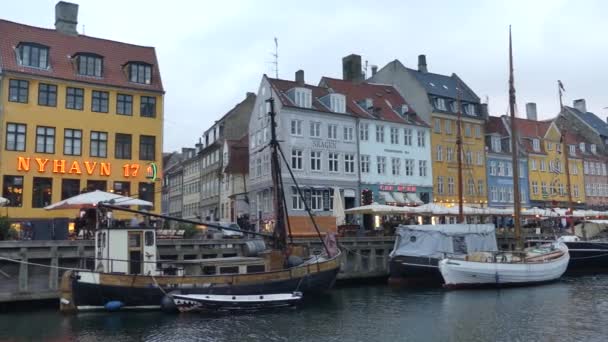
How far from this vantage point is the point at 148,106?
42000 millimetres

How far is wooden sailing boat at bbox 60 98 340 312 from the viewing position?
81.2 ft

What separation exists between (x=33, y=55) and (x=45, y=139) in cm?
566

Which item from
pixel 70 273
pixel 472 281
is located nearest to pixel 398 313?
pixel 472 281

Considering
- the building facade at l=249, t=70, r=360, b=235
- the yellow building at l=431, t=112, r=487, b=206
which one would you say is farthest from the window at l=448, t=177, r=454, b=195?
the building facade at l=249, t=70, r=360, b=235

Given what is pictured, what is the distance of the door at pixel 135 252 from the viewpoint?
25984 mm

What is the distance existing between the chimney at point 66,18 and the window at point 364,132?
24.9 m

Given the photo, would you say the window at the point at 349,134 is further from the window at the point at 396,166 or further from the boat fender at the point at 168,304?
the boat fender at the point at 168,304

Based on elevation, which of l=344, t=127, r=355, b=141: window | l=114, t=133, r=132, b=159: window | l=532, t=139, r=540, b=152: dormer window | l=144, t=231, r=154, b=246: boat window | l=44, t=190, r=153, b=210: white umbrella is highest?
l=532, t=139, r=540, b=152: dormer window

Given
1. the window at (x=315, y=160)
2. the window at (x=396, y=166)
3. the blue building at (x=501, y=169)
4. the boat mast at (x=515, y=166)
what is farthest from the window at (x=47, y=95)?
the blue building at (x=501, y=169)

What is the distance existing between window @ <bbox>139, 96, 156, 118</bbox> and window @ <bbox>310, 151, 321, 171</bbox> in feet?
46.6

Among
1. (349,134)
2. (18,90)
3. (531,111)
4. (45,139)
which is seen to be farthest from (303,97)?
(531,111)

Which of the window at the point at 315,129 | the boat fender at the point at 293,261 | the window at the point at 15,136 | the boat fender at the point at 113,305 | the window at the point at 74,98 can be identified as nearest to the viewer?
the boat fender at the point at 113,305

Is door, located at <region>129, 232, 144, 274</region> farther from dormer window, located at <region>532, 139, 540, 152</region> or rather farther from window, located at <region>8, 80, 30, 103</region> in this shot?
dormer window, located at <region>532, 139, 540, 152</region>

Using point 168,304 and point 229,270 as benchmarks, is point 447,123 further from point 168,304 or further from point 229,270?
point 168,304
